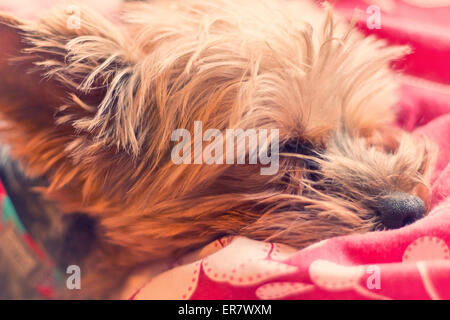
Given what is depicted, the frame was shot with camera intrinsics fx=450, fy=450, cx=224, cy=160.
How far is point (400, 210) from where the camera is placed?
1214mm

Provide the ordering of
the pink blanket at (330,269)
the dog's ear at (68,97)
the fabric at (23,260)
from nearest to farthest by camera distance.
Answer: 1. the pink blanket at (330,269)
2. the dog's ear at (68,97)
3. the fabric at (23,260)

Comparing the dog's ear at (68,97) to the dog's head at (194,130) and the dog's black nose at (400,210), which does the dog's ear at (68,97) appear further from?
the dog's black nose at (400,210)

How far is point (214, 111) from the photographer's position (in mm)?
1266

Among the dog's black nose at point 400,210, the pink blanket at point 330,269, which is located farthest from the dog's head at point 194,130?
the pink blanket at point 330,269

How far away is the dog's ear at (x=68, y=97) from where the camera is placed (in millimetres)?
1154

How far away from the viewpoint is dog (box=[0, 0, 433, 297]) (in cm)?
122

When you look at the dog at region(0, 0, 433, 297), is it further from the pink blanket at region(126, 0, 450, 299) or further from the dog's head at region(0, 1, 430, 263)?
the pink blanket at region(126, 0, 450, 299)

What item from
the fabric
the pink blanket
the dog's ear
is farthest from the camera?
the fabric

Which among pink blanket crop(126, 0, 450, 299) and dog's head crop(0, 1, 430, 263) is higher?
dog's head crop(0, 1, 430, 263)

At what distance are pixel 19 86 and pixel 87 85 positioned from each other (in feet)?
0.55

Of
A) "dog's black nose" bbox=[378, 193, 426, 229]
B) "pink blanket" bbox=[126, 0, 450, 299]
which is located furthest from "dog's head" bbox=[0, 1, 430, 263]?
"pink blanket" bbox=[126, 0, 450, 299]

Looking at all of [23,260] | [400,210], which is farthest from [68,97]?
[400,210]

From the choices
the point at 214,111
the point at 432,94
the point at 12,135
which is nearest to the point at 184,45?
the point at 214,111
